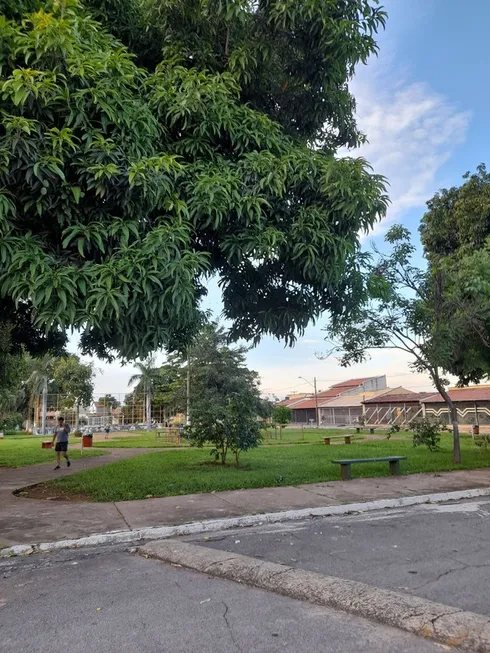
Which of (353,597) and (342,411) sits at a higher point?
(342,411)

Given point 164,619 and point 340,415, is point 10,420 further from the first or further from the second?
point 164,619

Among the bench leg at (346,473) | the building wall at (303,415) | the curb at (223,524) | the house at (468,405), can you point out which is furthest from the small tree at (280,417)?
the curb at (223,524)

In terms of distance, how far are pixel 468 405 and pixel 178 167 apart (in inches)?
1720

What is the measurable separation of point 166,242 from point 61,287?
1.06 m

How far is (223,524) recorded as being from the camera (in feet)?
23.5

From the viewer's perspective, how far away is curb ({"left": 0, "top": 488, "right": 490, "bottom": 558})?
6.14 m

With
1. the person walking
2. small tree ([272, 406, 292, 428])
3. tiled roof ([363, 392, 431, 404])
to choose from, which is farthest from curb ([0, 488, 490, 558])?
tiled roof ([363, 392, 431, 404])

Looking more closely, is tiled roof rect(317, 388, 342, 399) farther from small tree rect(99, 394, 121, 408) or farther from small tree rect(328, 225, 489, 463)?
small tree rect(328, 225, 489, 463)

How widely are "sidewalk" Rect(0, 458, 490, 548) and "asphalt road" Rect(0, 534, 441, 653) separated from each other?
1901 mm

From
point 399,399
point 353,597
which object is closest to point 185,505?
point 353,597

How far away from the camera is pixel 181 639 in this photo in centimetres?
341

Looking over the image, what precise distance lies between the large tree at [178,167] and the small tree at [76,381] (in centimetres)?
2969

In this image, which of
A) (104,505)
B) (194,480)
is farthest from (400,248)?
(104,505)

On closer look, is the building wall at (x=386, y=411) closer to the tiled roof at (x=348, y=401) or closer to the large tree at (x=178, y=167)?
the tiled roof at (x=348, y=401)
